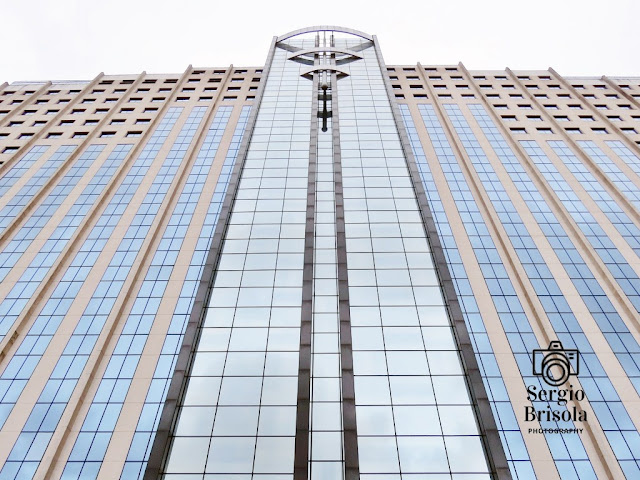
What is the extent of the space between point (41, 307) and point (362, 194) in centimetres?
2914

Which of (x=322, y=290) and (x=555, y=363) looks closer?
(x=555, y=363)

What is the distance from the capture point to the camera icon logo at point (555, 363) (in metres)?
31.8

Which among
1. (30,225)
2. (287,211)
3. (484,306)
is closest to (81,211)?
(30,225)

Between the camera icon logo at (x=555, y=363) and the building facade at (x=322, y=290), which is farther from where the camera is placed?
the camera icon logo at (x=555, y=363)

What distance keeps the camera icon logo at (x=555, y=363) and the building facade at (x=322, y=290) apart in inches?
6.2

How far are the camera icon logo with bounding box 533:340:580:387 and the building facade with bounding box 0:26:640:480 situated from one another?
159 millimetres

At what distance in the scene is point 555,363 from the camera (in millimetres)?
33125

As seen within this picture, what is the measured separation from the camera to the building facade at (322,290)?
26969 millimetres

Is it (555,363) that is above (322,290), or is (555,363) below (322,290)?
below

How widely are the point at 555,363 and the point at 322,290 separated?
17452 mm

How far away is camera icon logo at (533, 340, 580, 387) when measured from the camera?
31.8m

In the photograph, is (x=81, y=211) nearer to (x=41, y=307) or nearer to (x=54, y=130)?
(x=41, y=307)

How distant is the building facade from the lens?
2697cm

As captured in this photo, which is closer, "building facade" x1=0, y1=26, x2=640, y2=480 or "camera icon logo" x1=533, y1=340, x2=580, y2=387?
"building facade" x1=0, y1=26, x2=640, y2=480
